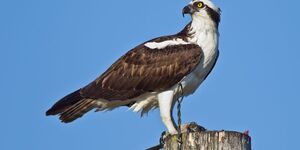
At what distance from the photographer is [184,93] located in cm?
1091

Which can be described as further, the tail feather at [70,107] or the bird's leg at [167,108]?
the tail feather at [70,107]

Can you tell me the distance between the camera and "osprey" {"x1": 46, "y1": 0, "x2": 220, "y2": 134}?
10.7 m

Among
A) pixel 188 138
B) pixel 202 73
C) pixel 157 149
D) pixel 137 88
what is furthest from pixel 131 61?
pixel 188 138

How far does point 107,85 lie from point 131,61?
1.80ft

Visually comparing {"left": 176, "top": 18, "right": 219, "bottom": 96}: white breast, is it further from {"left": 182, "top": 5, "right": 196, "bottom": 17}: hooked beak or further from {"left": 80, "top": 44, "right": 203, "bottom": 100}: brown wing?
{"left": 182, "top": 5, "right": 196, "bottom": 17}: hooked beak

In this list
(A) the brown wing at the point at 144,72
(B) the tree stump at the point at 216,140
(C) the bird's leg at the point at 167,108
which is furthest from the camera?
(A) the brown wing at the point at 144,72

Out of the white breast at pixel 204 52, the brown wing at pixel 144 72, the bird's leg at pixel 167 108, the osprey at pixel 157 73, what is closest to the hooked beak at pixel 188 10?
the osprey at pixel 157 73

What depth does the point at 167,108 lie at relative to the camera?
10.5m

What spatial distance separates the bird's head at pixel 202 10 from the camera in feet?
37.2

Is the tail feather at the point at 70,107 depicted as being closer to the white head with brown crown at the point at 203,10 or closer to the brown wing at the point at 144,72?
the brown wing at the point at 144,72

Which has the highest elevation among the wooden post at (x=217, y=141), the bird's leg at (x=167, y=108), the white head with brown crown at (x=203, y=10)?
the white head with brown crown at (x=203, y=10)

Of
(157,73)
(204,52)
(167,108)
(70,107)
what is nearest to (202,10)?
(204,52)

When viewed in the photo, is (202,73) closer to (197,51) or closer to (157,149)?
(197,51)

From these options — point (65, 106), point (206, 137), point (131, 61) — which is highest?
point (131, 61)
